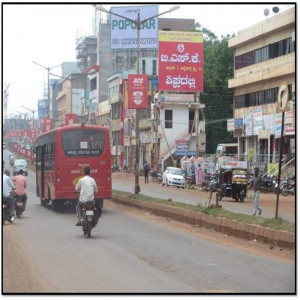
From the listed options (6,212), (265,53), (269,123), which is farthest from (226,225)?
(265,53)

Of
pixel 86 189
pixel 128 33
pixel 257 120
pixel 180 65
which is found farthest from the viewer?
pixel 128 33

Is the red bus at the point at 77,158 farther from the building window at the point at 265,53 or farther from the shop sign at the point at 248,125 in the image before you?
the shop sign at the point at 248,125

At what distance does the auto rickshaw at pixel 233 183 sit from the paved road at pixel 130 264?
13661 millimetres

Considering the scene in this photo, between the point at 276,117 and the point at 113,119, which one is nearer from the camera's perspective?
the point at 276,117

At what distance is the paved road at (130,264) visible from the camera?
9.72m

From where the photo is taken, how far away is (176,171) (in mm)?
49594

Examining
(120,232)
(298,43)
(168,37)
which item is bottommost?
(120,232)

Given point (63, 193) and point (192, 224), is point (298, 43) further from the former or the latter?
point (63, 193)

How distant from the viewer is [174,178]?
1912 inches

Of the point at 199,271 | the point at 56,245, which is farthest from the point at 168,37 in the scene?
the point at 199,271

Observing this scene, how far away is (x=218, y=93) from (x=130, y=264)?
59566 mm

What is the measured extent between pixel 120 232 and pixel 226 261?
20.1 ft

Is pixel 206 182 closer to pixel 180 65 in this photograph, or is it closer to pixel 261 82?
pixel 180 65

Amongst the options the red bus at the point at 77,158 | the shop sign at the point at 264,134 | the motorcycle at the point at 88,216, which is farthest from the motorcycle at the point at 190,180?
the motorcycle at the point at 88,216
